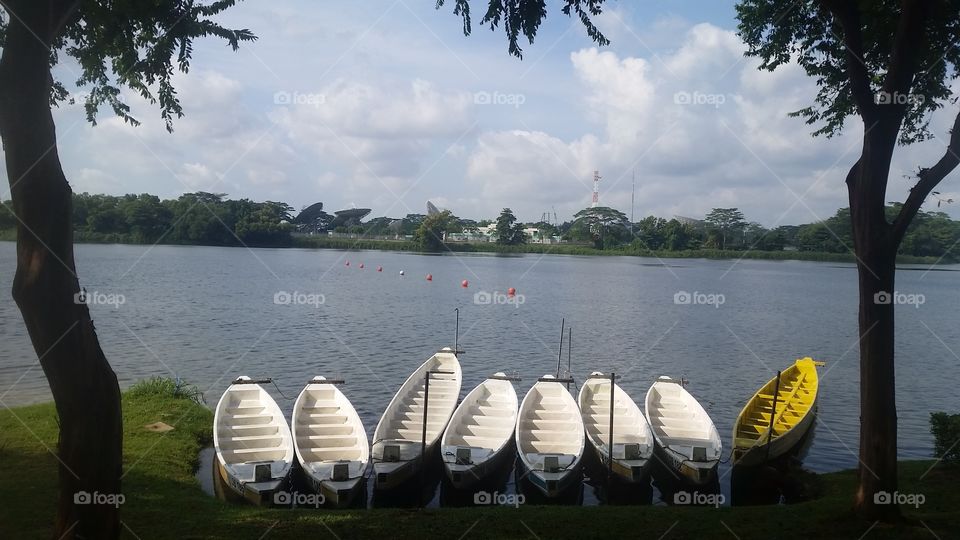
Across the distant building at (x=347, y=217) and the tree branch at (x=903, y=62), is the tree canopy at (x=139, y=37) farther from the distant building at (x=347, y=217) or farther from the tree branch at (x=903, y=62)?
the distant building at (x=347, y=217)

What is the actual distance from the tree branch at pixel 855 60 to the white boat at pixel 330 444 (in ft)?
35.1

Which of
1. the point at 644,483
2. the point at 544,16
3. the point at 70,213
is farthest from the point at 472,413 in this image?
the point at 70,213

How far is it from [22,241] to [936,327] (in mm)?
52959

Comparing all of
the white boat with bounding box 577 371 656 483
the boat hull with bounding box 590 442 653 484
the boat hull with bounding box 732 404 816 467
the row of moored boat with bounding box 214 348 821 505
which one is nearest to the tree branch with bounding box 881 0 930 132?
the row of moored boat with bounding box 214 348 821 505

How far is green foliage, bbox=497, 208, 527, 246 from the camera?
128 metres

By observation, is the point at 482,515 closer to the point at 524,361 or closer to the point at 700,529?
the point at 700,529

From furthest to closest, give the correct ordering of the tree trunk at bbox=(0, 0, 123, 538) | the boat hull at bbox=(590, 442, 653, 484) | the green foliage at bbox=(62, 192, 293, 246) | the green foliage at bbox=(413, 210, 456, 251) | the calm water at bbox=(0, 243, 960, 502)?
the green foliage at bbox=(413, 210, 456, 251) → the green foliage at bbox=(62, 192, 293, 246) → the calm water at bbox=(0, 243, 960, 502) → the boat hull at bbox=(590, 442, 653, 484) → the tree trunk at bbox=(0, 0, 123, 538)

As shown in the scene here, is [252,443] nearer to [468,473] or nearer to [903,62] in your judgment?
[468,473]

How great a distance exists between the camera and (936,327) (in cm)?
4559

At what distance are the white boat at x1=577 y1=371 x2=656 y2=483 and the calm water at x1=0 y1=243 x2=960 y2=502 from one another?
3.63 metres

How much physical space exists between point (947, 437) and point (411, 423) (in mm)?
12001

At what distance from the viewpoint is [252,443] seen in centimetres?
1495

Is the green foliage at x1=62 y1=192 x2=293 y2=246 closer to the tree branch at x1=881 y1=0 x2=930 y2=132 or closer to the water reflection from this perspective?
the water reflection

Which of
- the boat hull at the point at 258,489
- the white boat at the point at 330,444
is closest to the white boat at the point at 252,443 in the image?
the boat hull at the point at 258,489
